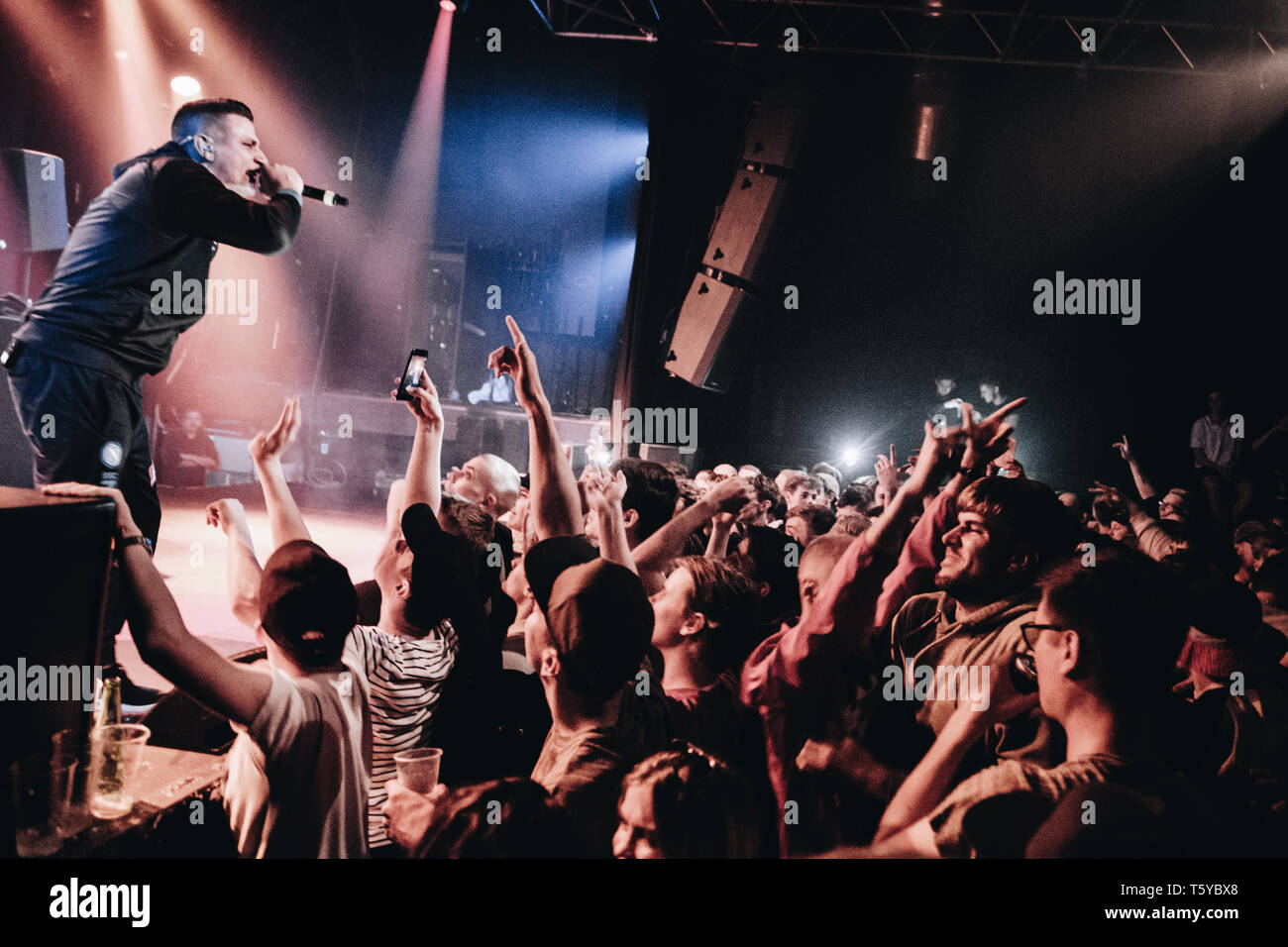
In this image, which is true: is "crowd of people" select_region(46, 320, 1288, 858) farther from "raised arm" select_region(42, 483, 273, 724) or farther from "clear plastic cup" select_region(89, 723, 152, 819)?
"clear plastic cup" select_region(89, 723, 152, 819)

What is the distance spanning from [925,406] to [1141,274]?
1.13 m

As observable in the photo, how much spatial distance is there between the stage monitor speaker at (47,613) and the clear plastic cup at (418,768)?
75 cm

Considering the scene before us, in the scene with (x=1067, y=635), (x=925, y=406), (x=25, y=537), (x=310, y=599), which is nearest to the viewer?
(x=25, y=537)

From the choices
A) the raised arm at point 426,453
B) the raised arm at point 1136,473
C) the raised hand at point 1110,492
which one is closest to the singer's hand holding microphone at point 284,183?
the raised arm at point 426,453

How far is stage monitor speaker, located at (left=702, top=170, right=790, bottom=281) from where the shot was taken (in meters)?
3.61

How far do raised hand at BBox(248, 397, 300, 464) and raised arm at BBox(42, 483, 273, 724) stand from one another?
40 cm

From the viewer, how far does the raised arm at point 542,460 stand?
2.37 metres

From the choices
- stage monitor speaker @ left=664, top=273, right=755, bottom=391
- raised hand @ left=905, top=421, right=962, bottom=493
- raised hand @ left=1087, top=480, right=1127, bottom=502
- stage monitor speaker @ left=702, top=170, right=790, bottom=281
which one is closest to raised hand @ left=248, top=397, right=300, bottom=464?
stage monitor speaker @ left=664, top=273, right=755, bottom=391

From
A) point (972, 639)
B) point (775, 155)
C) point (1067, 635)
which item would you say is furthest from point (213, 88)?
point (1067, 635)

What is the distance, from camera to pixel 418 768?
2.14 m

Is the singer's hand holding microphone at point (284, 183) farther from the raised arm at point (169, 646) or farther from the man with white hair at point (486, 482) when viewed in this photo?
the raised arm at point (169, 646)

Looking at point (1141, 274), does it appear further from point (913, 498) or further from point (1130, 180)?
point (913, 498)

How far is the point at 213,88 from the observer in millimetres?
2475

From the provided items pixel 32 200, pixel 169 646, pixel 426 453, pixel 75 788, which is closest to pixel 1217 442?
pixel 426 453
